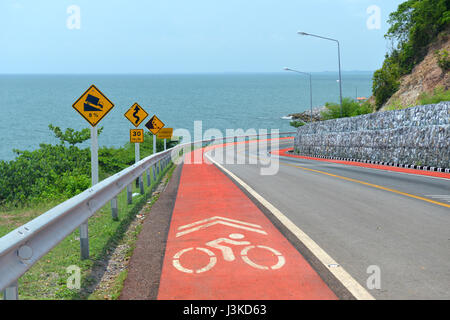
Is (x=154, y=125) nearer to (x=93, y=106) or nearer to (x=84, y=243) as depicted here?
(x=93, y=106)

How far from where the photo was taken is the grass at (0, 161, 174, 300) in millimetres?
5262

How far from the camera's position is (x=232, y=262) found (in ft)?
20.2

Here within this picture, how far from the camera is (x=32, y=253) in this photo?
4465mm

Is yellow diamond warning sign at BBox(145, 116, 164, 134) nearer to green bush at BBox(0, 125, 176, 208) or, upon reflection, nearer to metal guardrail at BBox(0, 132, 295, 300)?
green bush at BBox(0, 125, 176, 208)

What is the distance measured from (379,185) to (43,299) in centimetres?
1163

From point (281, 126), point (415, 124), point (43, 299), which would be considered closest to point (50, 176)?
point (415, 124)

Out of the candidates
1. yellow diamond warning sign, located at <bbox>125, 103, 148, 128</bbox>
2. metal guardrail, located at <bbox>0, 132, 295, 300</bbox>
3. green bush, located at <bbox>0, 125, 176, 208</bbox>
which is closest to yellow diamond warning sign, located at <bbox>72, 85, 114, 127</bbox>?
metal guardrail, located at <bbox>0, 132, 295, 300</bbox>

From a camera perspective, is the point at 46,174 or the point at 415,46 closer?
the point at 46,174

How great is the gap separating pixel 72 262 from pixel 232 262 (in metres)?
2.17

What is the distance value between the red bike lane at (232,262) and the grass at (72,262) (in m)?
0.76

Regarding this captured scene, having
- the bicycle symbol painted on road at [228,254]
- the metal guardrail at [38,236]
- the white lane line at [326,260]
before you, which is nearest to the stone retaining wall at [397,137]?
the white lane line at [326,260]

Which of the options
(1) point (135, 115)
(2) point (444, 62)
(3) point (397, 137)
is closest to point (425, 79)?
(2) point (444, 62)

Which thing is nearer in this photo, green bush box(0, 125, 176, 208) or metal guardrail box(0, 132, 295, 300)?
metal guardrail box(0, 132, 295, 300)

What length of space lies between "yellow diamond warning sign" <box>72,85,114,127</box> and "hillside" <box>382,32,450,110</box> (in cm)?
3589
